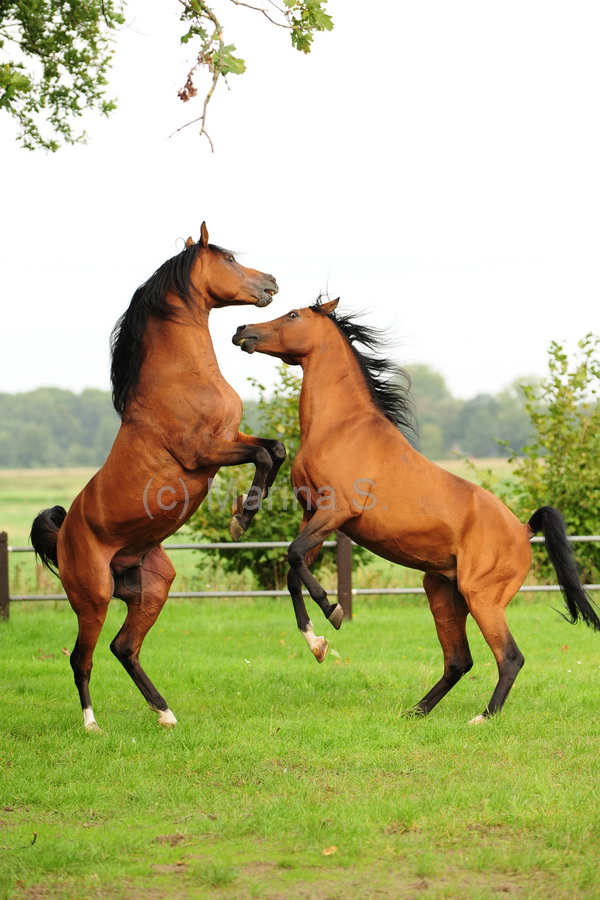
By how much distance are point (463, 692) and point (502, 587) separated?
1.31 m

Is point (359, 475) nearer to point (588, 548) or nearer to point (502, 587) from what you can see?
point (502, 587)

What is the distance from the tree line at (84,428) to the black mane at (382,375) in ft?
188

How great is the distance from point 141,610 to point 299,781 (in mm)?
1944

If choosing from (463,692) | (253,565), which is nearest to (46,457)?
(253,565)

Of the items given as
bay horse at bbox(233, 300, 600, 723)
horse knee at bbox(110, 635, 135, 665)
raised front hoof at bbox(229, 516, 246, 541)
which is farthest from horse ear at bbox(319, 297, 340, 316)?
horse knee at bbox(110, 635, 135, 665)

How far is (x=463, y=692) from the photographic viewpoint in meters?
6.88

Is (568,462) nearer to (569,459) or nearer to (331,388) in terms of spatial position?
(569,459)

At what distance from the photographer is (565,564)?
6203mm

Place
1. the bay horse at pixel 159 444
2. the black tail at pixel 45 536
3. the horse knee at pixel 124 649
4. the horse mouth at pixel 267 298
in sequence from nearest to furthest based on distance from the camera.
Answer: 1. the bay horse at pixel 159 444
2. the horse mouth at pixel 267 298
3. the horse knee at pixel 124 649
4. the black tail at pixel 45 536

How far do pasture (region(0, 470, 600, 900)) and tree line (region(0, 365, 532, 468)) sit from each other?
186 feet

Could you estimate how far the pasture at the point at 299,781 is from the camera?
357 centimetres

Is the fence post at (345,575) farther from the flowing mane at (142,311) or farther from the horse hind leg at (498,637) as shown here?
the flowing mane at (142,311)

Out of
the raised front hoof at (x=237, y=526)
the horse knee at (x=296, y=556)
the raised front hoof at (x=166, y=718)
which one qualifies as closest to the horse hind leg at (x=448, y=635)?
the horse knee at (x=296, y=556)

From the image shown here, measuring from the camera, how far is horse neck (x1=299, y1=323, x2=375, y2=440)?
19.8 ft
